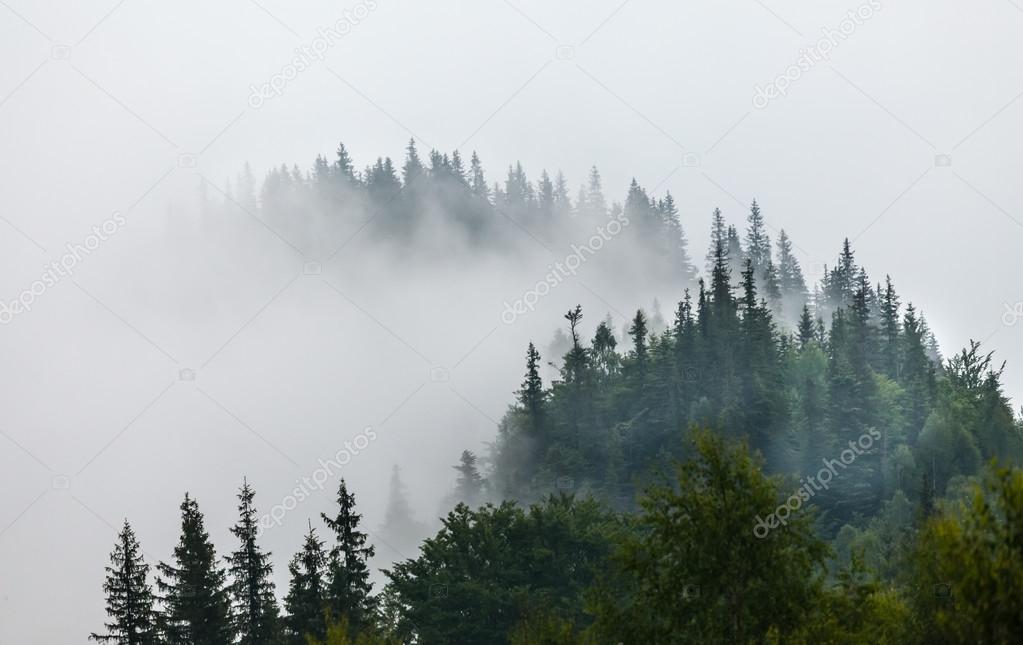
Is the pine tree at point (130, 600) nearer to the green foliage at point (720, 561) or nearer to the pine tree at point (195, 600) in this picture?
the pine tree at point (195, 600)

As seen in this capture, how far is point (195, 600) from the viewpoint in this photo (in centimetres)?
7694

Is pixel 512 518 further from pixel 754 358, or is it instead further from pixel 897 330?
pixel 897 330

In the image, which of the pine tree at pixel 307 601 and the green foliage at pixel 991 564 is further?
the pine tree at pixel 307 601

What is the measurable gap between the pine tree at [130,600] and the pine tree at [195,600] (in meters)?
1.71

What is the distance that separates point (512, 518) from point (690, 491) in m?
50.8

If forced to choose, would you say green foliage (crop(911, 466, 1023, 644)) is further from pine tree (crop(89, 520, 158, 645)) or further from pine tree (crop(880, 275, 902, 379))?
pine tree (crop(880, 275, 902, 379))

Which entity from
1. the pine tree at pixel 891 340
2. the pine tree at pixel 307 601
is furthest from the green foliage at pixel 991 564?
the pine tree at pixel 891 340

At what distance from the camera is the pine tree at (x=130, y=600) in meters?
73.6

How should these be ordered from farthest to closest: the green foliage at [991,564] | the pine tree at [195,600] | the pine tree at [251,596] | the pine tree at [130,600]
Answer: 1. the pine tree at [251,596]
2. the pine tree at [195,600]
3. the pine tree at [130,600]
4. the green foliage at [991,564]

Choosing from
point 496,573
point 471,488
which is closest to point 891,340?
point 471,488

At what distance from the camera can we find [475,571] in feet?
258

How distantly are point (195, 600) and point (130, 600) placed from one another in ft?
14.7

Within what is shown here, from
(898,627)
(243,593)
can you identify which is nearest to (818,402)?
(243,593)

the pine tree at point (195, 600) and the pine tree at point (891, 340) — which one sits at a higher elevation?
the pine tree at point (891, 340)
